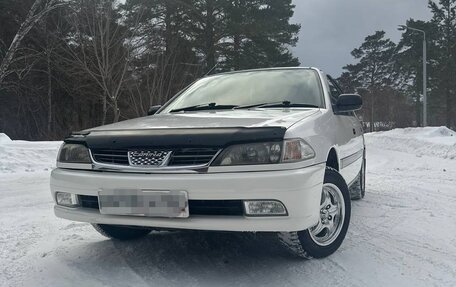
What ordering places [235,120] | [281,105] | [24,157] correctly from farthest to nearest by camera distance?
[24,157], [281,105], [235,120]

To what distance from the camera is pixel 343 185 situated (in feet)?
11.6

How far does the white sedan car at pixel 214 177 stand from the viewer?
108 inches

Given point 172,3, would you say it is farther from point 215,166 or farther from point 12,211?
point 215,166

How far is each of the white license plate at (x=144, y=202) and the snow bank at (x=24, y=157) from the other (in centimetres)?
624

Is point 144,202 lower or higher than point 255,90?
lower

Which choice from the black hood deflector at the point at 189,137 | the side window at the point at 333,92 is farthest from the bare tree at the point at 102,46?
the black hood deflector at the point at 189,137

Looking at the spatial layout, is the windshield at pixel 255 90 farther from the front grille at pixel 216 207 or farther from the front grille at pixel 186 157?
the front grille at pixel 216 207

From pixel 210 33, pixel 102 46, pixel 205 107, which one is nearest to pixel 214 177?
pixel 205 107

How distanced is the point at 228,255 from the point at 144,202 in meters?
0.93

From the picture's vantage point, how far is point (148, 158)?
292cm

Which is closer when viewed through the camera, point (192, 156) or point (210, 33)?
point (192, 156)

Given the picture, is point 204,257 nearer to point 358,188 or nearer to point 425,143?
point 358,188

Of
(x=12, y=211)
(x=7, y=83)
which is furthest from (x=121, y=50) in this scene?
(x=12, y=211)

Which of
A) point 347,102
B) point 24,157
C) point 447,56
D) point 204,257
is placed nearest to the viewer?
point 204,257
